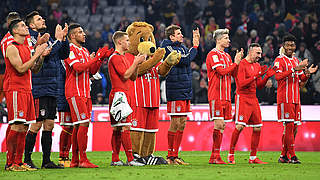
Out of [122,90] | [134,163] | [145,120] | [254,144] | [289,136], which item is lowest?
[134,163]

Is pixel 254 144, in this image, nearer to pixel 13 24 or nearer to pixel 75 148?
pixel 75 148

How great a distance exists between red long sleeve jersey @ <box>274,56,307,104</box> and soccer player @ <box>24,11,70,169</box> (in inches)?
166

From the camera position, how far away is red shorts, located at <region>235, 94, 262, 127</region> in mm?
10547

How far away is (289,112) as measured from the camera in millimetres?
10875

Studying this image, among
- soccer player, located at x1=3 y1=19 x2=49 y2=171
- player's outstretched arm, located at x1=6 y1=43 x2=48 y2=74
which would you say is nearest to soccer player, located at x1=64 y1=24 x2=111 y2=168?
soccer player, located at x1=3 y1=19 x2=49 y2=171

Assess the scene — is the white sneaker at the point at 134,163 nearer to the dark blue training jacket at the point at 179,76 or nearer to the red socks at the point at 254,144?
the dark blue training jacket at the point at 179,76

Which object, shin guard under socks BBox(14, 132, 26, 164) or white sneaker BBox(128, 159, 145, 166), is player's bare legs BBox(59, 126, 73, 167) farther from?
shin guard under socks BBox(14, 132, 26, 164)

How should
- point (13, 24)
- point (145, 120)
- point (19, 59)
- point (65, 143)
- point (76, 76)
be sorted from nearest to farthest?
point (19, 59), point (13, 24), point (76, 76), point (65, 143), point (145, 120)

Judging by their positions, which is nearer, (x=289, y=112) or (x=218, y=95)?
(x=218, y=95)

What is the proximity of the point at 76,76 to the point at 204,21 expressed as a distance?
1255cm

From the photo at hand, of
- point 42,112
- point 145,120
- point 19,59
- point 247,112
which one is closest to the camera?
point 19,59

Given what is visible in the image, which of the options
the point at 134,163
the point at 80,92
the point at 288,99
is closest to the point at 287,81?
the point at 288,99

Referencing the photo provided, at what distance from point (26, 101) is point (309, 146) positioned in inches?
344

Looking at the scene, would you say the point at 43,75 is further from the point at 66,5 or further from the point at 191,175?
the point at 66,5
